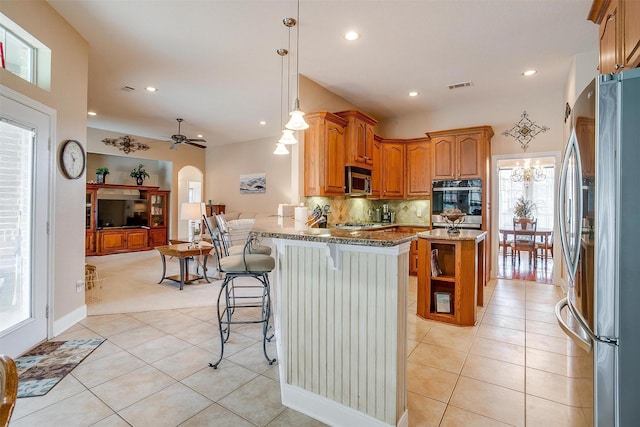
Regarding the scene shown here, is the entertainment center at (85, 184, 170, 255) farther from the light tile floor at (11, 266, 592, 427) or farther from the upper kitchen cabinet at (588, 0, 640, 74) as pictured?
the upper kitchen cabinet at (588, 0, 640, 74)

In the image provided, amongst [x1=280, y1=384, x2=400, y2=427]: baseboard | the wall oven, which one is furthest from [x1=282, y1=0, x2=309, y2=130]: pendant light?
the wall oven

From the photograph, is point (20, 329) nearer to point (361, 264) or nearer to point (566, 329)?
point (361, 264)

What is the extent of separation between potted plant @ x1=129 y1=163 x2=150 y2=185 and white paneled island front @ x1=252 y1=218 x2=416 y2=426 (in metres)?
8.29

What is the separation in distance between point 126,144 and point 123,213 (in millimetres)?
1886

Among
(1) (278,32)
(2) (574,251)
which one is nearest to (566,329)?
(2) (574,251)

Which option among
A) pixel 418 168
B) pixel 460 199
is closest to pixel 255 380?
pixel 460 199

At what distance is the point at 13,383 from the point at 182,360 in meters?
1.88

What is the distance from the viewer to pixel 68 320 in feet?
10.6

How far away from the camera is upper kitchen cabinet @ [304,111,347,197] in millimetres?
4367

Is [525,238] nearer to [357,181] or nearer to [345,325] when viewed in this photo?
[357,181]

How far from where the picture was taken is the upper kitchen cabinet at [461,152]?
16.9ft

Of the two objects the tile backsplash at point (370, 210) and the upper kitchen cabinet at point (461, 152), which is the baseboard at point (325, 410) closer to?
the tile backsplash at point (370, 210)

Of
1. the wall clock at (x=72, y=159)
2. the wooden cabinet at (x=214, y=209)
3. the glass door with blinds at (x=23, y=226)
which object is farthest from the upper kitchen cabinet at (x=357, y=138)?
the wooden cabinet at (x=214, y=209)

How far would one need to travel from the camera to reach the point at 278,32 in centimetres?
334
